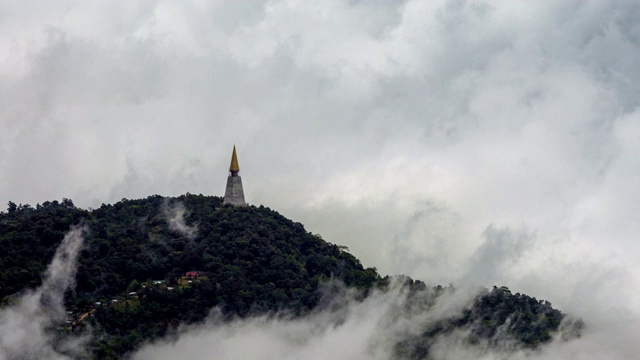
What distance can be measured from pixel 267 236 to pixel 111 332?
2700 cm

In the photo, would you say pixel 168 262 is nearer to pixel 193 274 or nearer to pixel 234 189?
pixel 193 274

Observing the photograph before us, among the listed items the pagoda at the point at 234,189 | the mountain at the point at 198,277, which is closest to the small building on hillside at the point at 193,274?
the mountain at the point at 198,277

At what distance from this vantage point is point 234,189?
6954 inches

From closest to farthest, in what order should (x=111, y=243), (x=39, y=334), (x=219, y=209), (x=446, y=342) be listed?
(x=39, y=334), (x=446, y=342), (x=111, y=243), (x=219, y=209)

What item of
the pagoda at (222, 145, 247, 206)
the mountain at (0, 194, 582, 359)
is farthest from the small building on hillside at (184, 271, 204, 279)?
the pagoda at (222, 145, 247, 206)

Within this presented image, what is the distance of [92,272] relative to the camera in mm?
155250

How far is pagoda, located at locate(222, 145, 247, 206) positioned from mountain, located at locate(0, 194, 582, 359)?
1537mm

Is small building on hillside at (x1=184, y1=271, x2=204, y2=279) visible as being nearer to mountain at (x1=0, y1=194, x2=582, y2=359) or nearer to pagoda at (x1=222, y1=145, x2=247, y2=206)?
mountain at (x1=0, y1=194, x2=582, y2=359)

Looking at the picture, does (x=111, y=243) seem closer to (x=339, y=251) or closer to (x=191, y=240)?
(x=191, y=240)

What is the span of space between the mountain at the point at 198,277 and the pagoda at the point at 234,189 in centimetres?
154

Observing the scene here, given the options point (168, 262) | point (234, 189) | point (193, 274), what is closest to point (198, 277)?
point (193, 274)

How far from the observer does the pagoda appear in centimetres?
17588

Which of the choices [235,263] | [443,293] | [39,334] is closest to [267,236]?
[235,263]

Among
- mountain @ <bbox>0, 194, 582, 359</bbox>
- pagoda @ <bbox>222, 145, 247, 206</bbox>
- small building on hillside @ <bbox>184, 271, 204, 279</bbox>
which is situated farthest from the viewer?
pagoda @ <bbox>222, 145, 247, 206</bbox>
